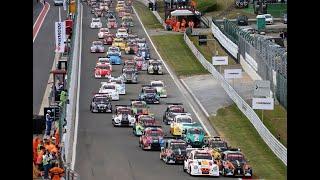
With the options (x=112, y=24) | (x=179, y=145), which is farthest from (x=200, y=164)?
(x=112, y=24)

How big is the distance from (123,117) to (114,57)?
101 ft

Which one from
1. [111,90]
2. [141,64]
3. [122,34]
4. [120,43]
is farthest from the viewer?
[122,34]

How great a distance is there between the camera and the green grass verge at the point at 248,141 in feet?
119

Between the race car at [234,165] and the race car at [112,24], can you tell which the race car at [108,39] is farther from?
the race car at [234,165]

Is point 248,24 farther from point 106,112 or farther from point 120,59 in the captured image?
point 106,112

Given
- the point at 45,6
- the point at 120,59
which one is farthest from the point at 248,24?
the point at 45,6

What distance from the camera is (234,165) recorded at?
1377 inches

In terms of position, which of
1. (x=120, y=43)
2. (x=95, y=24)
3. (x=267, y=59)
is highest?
(x=267, y=59)

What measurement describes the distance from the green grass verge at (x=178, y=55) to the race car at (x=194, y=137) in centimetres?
2965

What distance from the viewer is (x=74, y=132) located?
47094 millimetres

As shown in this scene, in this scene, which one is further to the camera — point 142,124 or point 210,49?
point 210,49

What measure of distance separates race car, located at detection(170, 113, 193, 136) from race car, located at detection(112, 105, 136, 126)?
2.85 meters

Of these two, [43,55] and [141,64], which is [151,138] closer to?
[141,64]
